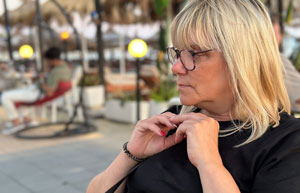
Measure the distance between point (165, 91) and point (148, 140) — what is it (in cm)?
450

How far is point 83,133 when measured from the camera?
5430 millimetres

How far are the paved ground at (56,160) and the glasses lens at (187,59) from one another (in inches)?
90.4

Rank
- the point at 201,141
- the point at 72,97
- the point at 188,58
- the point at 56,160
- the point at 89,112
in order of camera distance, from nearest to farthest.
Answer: the point at 201,141 → the point at 188,58 → the point at 56,160 → the point at 72,97 → the point at 89,112


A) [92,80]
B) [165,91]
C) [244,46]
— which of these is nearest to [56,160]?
[165,91]

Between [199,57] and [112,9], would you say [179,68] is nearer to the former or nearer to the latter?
[199,57]

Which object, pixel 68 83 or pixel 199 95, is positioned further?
pixel 68 83

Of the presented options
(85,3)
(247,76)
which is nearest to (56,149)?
(247,76)

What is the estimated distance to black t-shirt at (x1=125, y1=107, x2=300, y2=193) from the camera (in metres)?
1.03

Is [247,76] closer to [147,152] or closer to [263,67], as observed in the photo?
[263,67]

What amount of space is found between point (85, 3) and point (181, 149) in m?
9.76

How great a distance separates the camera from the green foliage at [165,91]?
571 centimetres

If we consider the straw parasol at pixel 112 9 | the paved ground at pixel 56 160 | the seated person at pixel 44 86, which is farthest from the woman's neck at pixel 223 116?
the straw parasol at pixel 112 9

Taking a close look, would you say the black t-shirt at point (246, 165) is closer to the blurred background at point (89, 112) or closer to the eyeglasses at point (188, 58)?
the eyeglasses at point (188, 58)

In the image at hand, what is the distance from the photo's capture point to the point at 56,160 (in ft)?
13.8
